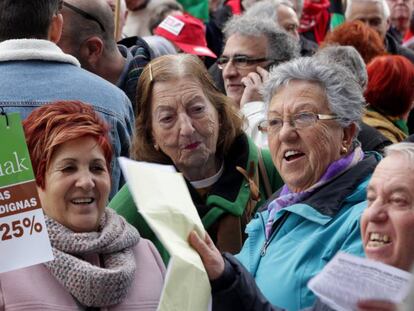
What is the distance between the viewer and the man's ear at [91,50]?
19.0ft

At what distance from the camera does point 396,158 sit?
3674mm

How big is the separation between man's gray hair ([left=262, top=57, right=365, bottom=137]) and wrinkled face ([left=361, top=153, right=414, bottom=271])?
110 cm

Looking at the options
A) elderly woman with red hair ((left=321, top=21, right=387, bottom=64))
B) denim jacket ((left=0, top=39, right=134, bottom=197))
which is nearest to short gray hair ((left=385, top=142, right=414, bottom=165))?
denim jacket ((left=0, top=39, right=134, bottom=197))

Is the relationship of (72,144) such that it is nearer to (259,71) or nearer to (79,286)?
(79,286)

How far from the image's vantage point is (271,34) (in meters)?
6.35

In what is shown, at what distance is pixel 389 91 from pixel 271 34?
78cm

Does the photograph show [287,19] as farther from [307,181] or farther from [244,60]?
[307,181]

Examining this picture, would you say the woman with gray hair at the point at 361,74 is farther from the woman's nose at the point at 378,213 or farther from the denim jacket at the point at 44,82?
the woman's nose at the point at 378,213

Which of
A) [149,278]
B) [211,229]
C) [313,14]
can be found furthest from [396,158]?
[313,14]

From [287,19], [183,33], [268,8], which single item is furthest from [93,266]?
[183,33]

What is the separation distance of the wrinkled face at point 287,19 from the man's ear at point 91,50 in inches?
96.9

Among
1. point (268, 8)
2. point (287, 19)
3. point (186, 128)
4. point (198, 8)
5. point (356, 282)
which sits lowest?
point (198, 8)

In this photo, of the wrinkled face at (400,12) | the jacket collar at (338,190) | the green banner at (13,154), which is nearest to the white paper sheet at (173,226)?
the green banner at (13,154)

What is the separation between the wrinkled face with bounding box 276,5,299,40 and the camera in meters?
8.07
